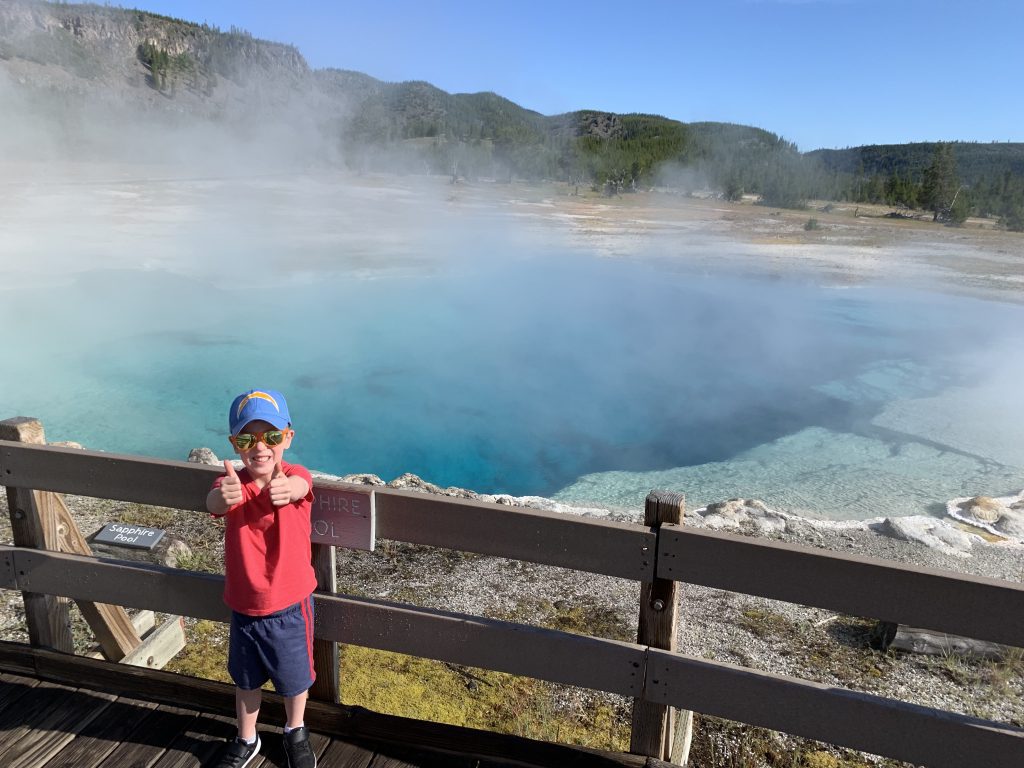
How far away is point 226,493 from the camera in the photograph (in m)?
1.95

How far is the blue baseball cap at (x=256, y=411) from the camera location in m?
2.01

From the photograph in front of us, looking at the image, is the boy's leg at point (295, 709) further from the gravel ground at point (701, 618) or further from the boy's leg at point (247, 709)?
the gravel ground at point (701, 618)

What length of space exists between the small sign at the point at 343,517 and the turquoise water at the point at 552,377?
6.47m

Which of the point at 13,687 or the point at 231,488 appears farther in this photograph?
the point at 13,687

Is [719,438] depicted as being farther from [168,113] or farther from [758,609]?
[168,113]

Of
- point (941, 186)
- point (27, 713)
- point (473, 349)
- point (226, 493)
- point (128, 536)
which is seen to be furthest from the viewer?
point (941, 186)

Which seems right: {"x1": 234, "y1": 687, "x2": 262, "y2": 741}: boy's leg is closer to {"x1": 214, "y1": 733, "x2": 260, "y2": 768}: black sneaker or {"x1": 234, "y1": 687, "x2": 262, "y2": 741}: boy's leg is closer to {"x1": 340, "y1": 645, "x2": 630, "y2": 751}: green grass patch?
{"x1": 214, "y1": 733, "x2": 260, "y2": 768}: black sneaker

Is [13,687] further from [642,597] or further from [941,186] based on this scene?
[941,186]

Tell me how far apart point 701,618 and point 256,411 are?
11.4 ft

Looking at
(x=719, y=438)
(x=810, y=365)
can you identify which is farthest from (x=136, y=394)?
(x=810, y=365)

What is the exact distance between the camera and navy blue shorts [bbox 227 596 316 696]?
7.00 feet

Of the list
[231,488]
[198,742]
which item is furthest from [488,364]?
[231,488]

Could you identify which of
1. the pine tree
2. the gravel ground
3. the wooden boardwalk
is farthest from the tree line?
the wooden boardwalk

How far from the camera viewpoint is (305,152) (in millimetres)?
65812
